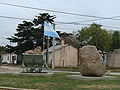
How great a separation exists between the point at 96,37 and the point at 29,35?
15.9m

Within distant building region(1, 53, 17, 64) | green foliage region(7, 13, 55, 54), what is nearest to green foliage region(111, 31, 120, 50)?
green foliage region(7, 13, 55, 54)

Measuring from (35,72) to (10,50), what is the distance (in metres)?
49.9

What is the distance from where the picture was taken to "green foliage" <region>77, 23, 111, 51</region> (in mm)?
72000

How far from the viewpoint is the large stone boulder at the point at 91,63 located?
62.3ft

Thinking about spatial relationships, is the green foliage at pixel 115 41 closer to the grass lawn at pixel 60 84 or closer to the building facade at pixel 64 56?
the building facade at pixel 64 56

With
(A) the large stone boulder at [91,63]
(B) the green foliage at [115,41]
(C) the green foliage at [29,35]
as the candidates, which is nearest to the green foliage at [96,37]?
(B) the green foliage at [115,41]

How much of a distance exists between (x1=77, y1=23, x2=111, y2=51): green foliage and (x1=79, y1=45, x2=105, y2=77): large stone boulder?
5171 centimetres

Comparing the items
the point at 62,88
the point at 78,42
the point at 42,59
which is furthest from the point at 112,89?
the point at 78,42

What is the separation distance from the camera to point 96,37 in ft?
239

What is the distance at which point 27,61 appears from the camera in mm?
22812

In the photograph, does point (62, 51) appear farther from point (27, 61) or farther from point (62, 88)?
point (62, 88)

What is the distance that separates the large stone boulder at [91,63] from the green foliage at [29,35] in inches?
1909

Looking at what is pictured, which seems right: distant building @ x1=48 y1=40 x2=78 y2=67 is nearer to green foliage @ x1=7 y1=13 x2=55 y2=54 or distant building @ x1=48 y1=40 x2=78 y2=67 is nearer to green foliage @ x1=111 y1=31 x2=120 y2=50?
green foliage @ x1=7 y1=13 x2=55 y2=54

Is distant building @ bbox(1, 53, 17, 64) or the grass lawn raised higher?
distant building @ bbox(1, 53, 17, 64)
